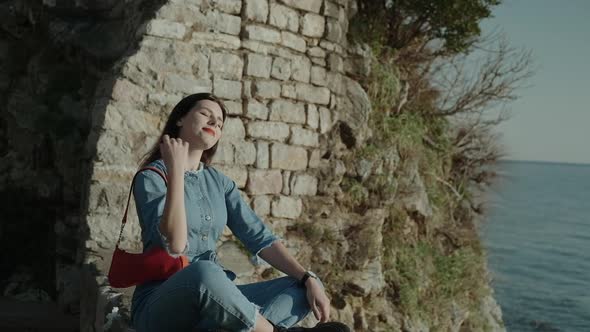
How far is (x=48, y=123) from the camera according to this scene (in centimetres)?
505

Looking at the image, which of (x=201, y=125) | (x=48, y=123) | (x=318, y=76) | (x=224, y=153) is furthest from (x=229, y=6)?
(x=201, y=125)

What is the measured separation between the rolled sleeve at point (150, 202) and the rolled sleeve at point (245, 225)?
40 centimetres

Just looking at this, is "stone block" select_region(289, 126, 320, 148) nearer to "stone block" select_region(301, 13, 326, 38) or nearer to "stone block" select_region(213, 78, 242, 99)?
"stone block" select_region(213, 78, 242, 99)

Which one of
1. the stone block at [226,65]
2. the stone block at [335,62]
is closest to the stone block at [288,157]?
the stone block at [226,65]

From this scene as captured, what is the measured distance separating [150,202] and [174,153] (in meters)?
0.23

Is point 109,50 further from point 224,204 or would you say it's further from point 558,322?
point 558,322

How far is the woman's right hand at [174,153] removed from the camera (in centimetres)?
264

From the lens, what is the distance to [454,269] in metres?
6.46

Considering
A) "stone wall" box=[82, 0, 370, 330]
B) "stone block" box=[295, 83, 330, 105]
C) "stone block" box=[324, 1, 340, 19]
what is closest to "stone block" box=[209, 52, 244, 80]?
"stone wall" box=[82, 0, 370, 330]

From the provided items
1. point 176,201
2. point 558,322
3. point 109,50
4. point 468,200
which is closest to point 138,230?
point 109,50

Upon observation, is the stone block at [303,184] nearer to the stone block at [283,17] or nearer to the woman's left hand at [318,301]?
the stone block at [283,17]

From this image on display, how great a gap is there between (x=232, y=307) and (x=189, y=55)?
2.53 metres

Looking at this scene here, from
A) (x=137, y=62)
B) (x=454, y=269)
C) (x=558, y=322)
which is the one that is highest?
(x=137, y=62)

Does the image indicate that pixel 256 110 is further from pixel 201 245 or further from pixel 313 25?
pixel 201 245
